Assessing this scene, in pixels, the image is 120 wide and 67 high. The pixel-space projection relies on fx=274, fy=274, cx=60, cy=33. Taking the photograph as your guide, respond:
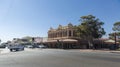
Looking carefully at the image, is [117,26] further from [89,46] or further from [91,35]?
[89,46]

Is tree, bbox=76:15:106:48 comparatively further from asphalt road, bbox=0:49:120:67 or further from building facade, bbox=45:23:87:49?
asphalt road, bbox=0:49:120:67

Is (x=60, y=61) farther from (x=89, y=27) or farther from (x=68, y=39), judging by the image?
(x=68, y=39)

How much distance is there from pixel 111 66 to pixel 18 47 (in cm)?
4990

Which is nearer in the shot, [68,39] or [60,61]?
[60,61]

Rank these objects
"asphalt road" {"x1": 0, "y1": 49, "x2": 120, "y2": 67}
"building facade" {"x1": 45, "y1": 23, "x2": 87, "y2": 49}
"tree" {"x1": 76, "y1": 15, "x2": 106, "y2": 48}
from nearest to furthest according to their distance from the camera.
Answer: "asphalt road" {"x1": 0, "y1": 49, "x2": 120, "y2": 67} < "tree" {"x1": 76, "y1": 15, "x2": 106, "y2": 48} < "building facade" {"x1": 45, "y1": 23, "x2": 87, "y2": 49}

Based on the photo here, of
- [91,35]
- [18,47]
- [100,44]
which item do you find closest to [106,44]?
[100,44]

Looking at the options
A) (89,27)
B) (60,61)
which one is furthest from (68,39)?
(60,61)

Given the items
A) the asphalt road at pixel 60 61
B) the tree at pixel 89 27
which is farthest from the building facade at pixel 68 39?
the asphalt road at pixel 60 61

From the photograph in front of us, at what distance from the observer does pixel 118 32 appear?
73.7 metres

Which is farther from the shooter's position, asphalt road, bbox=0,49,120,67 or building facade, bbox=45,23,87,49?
building facade, bbox=45,23,87,49

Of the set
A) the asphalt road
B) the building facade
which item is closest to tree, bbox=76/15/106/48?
the building facade

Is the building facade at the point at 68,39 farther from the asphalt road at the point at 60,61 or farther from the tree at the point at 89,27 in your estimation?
the asphalt road at the point at 60,61

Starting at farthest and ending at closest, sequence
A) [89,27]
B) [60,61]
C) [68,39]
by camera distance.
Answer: [68,39]
[89,27]
[60,61]

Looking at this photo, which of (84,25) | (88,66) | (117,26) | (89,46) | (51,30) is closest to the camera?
(88,66)
